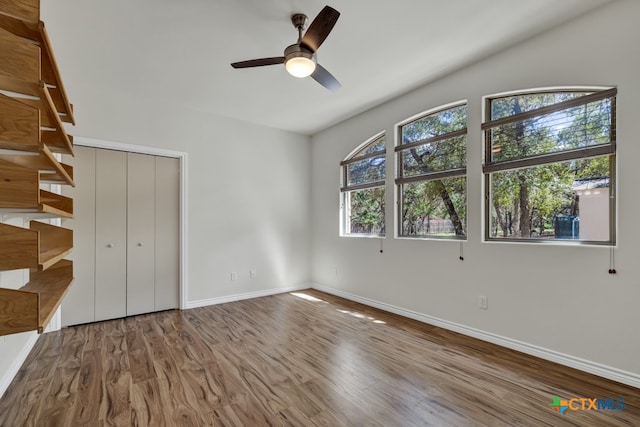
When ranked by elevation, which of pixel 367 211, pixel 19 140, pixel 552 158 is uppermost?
pixel 552 158

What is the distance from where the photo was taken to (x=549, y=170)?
262 cm

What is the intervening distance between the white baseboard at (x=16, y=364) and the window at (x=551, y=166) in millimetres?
4226

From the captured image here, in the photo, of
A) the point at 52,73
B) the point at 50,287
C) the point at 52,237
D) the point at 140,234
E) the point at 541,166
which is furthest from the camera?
the point at 140,234

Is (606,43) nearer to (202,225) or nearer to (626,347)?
(626,347)

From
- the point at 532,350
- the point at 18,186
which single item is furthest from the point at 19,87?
the point at 532,350

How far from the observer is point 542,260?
2.56m

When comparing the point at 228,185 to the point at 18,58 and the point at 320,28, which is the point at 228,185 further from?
the point at 18,58

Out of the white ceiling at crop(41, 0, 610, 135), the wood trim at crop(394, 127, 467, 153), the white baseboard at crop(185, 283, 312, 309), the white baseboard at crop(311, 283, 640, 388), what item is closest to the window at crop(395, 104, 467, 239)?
the wood trim at crop(394, 127, 467, 153)

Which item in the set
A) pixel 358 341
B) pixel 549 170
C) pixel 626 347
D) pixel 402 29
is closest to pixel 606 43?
pixel 549 170

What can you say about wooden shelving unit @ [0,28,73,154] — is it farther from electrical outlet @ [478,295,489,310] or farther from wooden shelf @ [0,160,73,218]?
electrical outlet @ [478,295,489,310]

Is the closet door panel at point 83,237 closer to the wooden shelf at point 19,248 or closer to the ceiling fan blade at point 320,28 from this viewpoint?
the wooden shelf at point 19,248

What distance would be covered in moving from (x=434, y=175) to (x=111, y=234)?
396cm

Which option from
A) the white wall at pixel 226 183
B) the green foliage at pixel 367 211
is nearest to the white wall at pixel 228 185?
the white wall at pixel 226 183

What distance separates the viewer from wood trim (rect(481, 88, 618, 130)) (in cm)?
229
